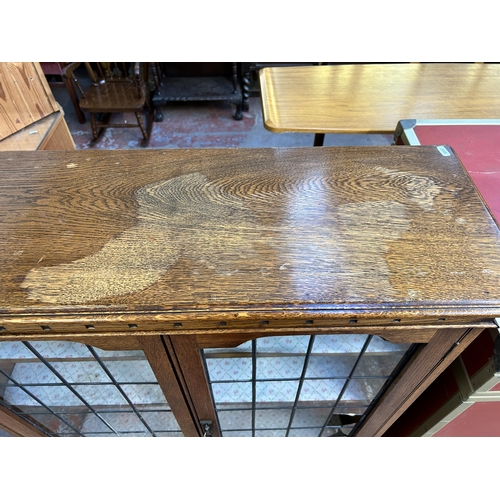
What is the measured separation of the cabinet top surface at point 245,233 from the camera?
1.81 feet

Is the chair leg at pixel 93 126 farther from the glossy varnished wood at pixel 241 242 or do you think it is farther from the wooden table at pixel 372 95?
the glossy varnished wood at pixel 241 242

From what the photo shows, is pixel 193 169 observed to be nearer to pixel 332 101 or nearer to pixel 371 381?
pixel 371 381

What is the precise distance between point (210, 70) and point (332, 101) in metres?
2.02

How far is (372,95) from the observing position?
166cm

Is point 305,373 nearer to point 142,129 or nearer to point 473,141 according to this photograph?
point 473,141

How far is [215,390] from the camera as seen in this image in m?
1.11

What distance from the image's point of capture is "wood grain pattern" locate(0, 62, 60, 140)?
1.24 m

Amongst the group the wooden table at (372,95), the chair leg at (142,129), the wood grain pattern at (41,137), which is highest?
the chair leg at (142,129)

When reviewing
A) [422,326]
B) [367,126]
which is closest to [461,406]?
[422,326]

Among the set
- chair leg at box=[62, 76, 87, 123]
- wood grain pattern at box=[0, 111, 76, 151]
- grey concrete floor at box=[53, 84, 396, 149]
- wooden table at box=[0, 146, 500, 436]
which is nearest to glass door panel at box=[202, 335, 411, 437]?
wooden table at box=[0, 146, 500, 436]

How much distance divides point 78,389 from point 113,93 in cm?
256

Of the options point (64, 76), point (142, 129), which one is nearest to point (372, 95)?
point (142, 129)

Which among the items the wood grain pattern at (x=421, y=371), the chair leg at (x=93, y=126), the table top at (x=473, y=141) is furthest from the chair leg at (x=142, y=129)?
the wood grain pattern at (x=421, y=371)

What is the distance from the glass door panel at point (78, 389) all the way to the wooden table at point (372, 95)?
1.15m
